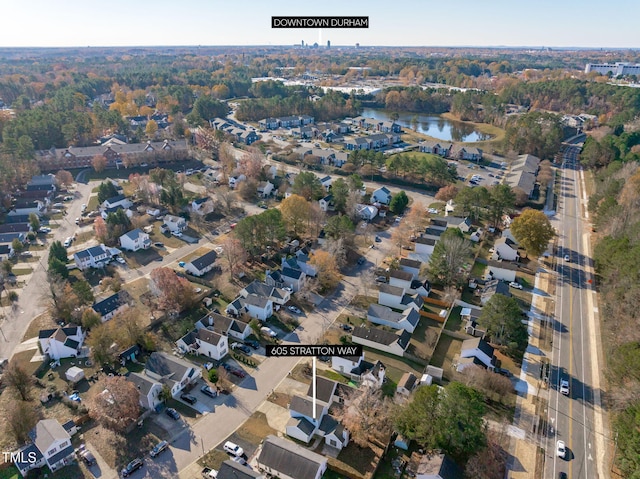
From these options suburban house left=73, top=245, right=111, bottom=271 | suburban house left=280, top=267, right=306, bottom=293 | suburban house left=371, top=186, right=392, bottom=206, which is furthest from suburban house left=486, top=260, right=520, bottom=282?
suburban house left=73, top=245, right=111, bottom=271

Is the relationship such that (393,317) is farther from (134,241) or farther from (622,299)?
(134,241)

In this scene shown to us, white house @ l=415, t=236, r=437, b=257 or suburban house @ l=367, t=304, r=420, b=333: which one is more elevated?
white house @ l=415, t=236, r=437, b=257

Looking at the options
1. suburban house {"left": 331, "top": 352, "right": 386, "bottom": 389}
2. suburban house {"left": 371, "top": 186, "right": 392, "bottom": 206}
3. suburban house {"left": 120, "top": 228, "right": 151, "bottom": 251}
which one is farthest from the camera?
suburban house {"left": 371, "top": 186, "right": 392, "bottom": 206}

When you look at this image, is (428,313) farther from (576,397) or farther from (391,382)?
(576,397)

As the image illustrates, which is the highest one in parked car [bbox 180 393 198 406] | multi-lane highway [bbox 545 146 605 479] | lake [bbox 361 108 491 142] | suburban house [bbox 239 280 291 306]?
lake [bbox 361 108 491 142]

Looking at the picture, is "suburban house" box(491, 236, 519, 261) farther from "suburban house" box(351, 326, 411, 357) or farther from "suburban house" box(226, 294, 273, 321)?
"suburban house" box(226, 294, 273, 321)

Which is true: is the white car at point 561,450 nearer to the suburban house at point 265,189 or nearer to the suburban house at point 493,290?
the suburban house at point 493,290
